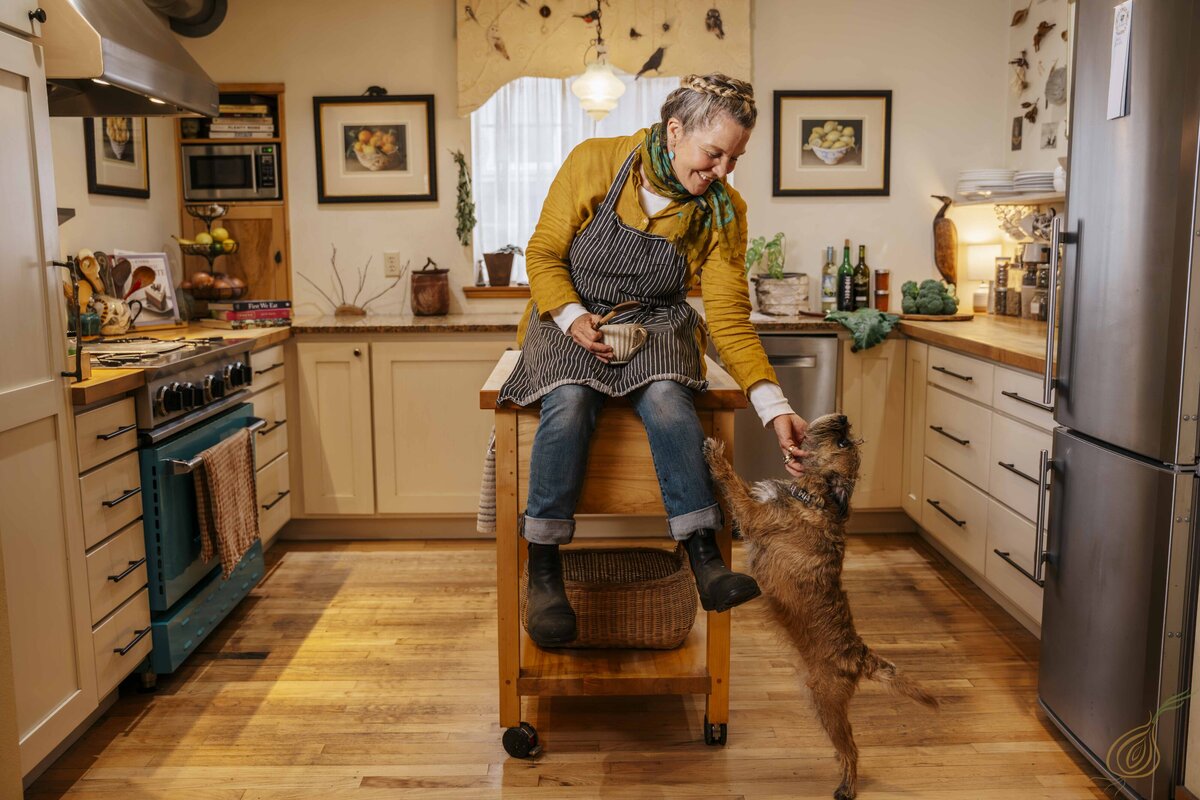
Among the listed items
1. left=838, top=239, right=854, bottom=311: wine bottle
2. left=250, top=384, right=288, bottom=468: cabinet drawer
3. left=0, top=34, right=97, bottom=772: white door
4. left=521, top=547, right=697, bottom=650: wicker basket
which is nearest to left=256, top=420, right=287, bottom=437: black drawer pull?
left=250, top=384, right=288, bottom=468: cabinet drawer

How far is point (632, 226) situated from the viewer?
2.20 meters

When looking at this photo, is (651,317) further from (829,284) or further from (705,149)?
(829,284)

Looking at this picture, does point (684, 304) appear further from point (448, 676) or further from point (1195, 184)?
point (448, 676)

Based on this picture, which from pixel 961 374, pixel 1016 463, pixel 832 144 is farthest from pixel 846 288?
pixel 1016 463

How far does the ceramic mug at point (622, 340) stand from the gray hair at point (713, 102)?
43 centimetres

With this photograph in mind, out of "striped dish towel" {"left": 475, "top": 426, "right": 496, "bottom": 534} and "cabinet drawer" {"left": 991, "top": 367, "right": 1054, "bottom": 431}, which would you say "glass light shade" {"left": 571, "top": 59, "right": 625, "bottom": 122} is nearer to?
"cabinet drawer" {"left": 991, "top": 367, "right": 1054, "bottom": 431}

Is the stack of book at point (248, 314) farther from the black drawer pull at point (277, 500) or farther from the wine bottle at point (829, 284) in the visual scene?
the wine bottle at point (829, 284)

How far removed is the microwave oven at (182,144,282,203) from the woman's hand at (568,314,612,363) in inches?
104

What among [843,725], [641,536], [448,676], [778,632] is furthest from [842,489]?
[641,536]

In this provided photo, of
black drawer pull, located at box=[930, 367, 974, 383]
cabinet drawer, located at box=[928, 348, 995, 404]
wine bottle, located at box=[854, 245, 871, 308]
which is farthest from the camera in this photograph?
wine bottle, located at box=[854, 245, 871, 308]

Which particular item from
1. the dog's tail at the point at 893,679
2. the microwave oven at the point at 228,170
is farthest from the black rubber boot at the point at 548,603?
the microwave oven at the point at 228,170

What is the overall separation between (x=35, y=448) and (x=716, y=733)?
1.63 metres

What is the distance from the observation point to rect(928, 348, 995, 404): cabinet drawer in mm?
3154

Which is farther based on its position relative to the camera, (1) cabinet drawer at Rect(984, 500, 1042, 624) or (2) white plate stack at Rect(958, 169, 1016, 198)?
(2) white plate stack at Rect(958, 169, 1016, 198)
